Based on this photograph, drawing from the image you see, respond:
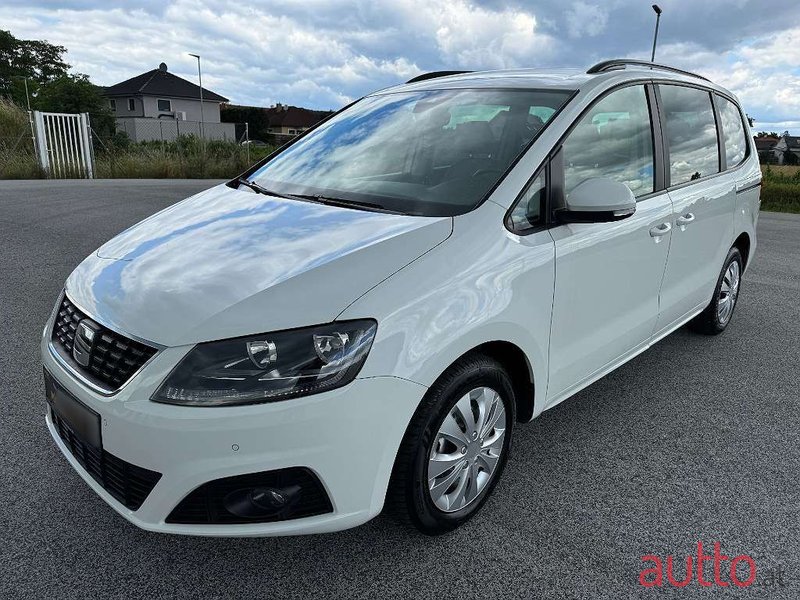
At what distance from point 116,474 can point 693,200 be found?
332 cm

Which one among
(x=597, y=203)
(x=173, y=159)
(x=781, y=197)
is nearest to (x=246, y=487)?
(x=597, y=203)

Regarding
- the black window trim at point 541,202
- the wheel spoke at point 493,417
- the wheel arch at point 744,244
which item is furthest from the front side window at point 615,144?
the wheel arch at point 744,244

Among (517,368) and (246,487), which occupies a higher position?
(517,368)

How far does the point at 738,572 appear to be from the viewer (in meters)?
2.30

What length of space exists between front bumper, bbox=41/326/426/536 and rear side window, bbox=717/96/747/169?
3.50m

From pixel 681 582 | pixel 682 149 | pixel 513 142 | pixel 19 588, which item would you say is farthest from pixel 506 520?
pixel 682 149

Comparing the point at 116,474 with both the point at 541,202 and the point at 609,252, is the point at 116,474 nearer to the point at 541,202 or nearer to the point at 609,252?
the point at 541,202

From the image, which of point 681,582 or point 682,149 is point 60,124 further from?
point 681,582

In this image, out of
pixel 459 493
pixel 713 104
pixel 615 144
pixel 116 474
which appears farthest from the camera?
pixel 713 104

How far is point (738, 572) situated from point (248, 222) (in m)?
2.31

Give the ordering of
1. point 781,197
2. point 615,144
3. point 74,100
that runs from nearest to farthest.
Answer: point 615,144 < point 781,197 < point 74,100

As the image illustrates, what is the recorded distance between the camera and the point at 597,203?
2.56 meters

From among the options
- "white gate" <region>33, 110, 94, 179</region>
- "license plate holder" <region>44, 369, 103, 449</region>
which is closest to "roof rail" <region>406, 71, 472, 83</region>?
"license plate holder" <region>44, 369, 103, 449</region>

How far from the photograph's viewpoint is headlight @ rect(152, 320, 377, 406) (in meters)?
1.91
